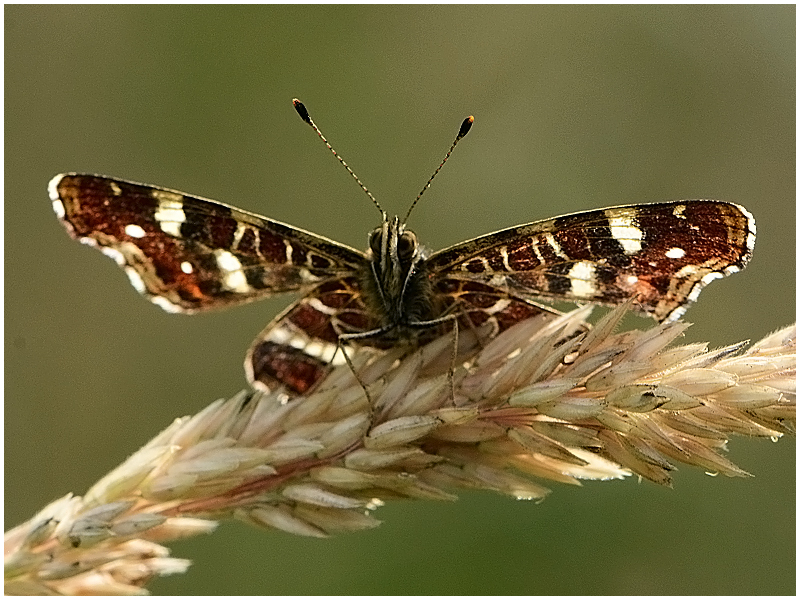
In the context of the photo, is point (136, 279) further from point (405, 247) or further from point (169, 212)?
point (405, 247)

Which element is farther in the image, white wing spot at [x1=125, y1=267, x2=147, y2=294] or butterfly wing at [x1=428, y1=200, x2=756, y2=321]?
white wing spot at [x1=125, y1=267, x2=147, y2=294]

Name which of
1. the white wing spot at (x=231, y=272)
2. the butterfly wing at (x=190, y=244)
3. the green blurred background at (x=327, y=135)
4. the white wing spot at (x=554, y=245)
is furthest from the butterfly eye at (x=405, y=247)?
the green blurred background at (x=327, y=135)

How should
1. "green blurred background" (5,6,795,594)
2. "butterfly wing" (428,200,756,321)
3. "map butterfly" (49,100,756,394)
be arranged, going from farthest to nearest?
"green blurred background" (5,6,795,594) < "map butterfly" (49,100,756,394) < "butterfly wing" (428,200,756,321)

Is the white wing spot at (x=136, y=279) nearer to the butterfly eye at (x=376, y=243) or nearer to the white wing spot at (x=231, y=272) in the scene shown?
the white wing spot at (x=231, y=272)

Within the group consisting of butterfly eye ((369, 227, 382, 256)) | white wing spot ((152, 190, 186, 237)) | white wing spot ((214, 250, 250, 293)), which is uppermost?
butterfly eye ((369, 227, 382, 256))

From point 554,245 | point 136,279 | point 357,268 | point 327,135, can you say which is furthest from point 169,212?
point 327,135

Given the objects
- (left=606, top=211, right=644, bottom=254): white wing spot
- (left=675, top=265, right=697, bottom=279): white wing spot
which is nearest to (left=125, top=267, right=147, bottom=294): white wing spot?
(left=606, top=211, right=644, bottom=254): white wing spot

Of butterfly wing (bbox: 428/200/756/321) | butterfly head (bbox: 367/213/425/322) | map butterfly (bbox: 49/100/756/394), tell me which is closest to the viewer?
butterfly wing (bbox: 428/200/756/321)

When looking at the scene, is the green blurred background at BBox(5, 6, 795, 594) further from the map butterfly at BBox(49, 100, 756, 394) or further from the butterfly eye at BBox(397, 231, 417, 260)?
the butterfly eye at BBox(397, 231, 417, 260)

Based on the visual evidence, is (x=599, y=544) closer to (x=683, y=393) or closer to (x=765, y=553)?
(x=765, y=553)
